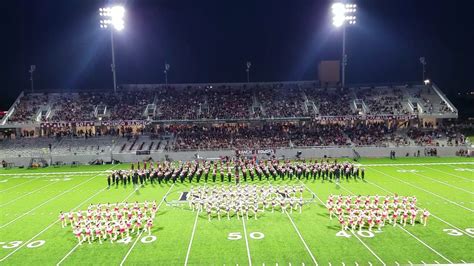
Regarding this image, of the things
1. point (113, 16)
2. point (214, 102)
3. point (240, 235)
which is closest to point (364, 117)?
point (214, 102)

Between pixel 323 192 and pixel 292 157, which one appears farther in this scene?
pixel 292 157

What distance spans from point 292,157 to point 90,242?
2482 centimetres

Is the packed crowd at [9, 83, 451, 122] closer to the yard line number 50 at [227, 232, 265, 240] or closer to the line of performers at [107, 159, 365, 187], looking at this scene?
the line of performers at [107, 159, 365, 187]

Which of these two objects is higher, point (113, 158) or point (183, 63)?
point (183, 63)

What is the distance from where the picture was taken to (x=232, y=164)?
26641mm

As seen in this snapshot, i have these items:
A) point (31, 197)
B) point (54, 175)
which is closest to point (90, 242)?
point (31, 197)

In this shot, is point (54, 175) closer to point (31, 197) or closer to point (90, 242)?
→ point (31, 197)

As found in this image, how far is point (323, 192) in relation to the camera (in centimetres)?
2008

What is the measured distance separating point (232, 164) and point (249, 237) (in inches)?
535

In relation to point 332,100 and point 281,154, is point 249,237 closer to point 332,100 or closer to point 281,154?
point 281,154

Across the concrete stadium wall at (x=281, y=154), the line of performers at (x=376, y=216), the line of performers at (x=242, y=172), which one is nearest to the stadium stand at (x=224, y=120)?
the concrete stadium wall at (x=281, y=154)

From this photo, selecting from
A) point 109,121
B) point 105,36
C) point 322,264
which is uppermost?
point 105,36

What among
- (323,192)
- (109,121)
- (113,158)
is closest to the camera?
(323,192)

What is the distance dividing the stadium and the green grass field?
76mm
